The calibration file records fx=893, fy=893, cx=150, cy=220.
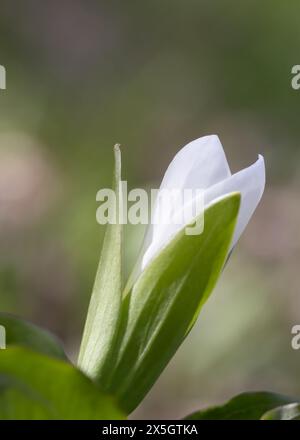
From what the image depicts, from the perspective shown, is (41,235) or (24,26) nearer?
(41,235)

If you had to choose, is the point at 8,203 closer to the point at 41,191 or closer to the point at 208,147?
the point at 41,191

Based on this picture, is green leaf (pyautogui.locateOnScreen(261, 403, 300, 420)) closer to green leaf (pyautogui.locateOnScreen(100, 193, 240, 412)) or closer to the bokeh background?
green leaf (pyautogui.locateOnScreen(100, 193, 240, 412))

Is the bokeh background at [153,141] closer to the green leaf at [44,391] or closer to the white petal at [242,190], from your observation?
the white petal at [242,190]

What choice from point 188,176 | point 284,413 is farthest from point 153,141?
point 284,413

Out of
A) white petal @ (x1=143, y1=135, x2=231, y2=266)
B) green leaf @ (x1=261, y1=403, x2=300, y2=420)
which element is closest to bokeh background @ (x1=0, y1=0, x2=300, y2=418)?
white petal @ (x1=143, y1=135, x2=231, y2=266)

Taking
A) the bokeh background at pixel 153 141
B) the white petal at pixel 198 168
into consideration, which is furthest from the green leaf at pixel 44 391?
the bokeh background at pixel 153 141

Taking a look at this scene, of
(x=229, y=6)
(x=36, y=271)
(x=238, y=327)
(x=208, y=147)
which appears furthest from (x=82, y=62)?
(x=208, y=147)
